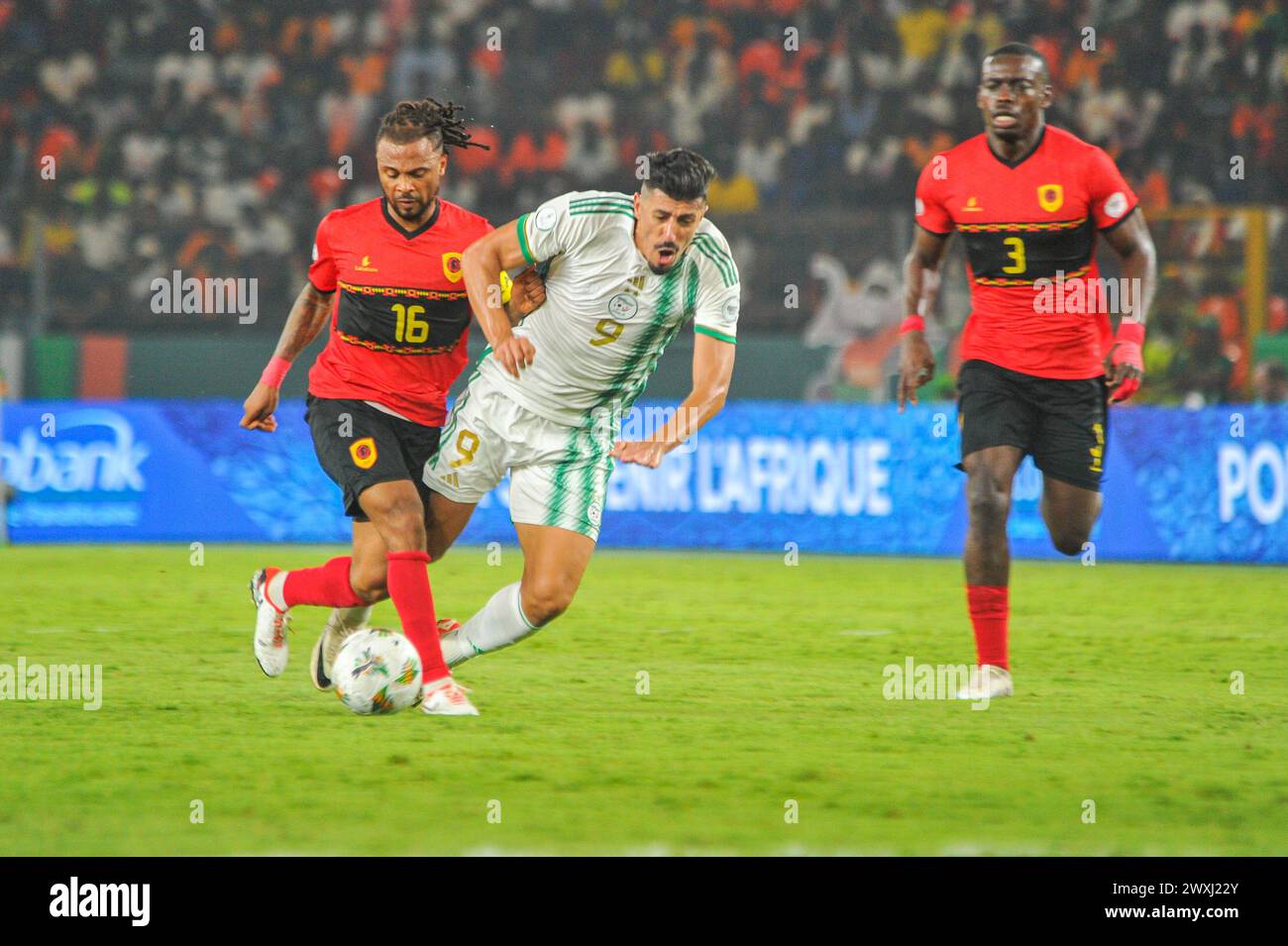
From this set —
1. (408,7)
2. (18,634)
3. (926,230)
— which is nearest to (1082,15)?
(408,7)

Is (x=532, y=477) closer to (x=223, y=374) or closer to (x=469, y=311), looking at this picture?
→ (x=469, y=311)

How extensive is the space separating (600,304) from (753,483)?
7238mm

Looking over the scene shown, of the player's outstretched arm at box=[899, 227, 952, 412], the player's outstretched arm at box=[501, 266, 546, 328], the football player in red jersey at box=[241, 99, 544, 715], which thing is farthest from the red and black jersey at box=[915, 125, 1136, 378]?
the football player in red jersey at box=[241, 99, 544, 715]

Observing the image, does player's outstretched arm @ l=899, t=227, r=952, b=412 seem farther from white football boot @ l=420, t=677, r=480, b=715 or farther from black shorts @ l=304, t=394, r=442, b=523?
white football boot @ l=420, t=677, r=480, b=715

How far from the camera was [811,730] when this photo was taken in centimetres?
626

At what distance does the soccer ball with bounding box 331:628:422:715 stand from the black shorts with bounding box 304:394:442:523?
59cm

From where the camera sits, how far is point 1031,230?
7102mm

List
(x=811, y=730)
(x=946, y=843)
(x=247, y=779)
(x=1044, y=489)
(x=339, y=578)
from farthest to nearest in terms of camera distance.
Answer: (x=1044, y=489) < (x=339, y=578) < (x=811, y=730) < (x=247, y=779) < (x=946, y=843)

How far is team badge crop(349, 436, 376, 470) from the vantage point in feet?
21.1

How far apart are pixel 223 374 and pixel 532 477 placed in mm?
9088

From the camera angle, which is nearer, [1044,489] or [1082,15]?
[1044,489]

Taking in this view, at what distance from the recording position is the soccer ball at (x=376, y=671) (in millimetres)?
6102

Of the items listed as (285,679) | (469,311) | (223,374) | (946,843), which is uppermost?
(223,374)

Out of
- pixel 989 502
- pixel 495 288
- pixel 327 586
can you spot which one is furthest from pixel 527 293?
pixel 989 502
